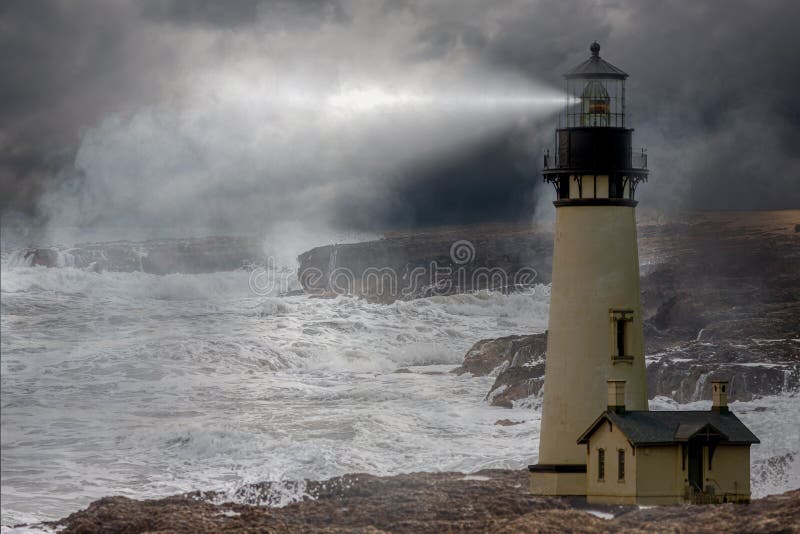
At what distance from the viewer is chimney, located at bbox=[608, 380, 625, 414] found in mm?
19297

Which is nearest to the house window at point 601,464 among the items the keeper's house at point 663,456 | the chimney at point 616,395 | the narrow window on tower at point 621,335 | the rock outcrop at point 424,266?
the keeper's house at point 663,456

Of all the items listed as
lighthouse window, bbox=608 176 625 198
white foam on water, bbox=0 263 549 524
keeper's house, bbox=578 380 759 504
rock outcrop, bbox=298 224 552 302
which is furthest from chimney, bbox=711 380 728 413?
rock outcrop, bbox=298 224 552 302

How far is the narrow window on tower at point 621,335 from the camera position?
65.2ft

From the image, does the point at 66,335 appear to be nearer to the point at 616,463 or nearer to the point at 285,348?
the point at 285,348

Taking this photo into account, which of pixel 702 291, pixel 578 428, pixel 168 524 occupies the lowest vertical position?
pixel 168 524

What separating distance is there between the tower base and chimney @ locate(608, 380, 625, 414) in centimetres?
101

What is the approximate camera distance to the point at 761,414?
31688mm

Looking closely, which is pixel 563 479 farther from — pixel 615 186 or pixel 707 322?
pixel 707 322

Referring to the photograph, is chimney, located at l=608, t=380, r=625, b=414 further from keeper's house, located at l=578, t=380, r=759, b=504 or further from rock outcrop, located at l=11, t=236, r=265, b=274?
rock outcrop, located at l=11, t=236, r=265, b=274

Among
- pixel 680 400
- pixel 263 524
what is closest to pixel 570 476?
pixel 263 524

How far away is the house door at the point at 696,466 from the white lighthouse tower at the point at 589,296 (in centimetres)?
100

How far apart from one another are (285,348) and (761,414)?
739 inches

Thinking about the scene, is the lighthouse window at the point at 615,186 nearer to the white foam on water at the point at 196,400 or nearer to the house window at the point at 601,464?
the house window at the point at 601,464

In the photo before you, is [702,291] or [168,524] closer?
[168,524]
